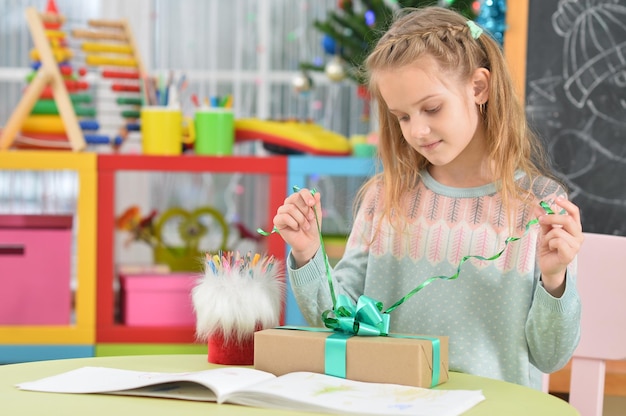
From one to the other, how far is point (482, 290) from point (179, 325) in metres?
1.35

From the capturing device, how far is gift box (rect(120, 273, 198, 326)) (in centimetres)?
253

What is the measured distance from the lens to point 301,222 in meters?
1.25

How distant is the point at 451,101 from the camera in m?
1.29

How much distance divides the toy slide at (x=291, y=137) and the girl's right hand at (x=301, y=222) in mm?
1272

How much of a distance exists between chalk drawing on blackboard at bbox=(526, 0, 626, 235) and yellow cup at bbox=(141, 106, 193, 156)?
93 centimetres

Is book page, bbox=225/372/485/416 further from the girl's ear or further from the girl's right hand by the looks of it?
the girl's ear

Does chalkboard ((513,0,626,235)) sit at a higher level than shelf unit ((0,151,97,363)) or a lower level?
higher

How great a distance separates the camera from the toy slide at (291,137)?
100 inches

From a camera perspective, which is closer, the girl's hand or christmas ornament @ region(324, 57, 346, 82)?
the girl's hand

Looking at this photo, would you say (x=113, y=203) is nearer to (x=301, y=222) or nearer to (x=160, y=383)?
(x=301, y=222)

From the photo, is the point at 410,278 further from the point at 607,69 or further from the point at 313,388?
the point at 607,69

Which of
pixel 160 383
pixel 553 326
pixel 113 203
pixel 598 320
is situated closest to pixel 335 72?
pixel 113 203

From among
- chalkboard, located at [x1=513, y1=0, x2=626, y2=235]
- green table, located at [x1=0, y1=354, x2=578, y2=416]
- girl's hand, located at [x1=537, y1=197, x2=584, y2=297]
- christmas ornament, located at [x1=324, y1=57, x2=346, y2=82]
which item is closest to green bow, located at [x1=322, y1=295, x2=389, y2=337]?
green table, located at [x1=0, y1=354, x2=578, y2=416]

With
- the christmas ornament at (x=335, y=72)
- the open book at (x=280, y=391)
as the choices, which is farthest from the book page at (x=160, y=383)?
the christmas ornament at (x=335, y=72)
